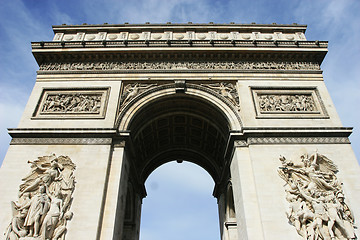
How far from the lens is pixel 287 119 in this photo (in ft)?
43.3

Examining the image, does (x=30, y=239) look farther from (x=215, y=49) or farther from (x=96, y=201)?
(x=215, y=49)

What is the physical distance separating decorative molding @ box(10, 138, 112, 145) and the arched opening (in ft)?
4.47

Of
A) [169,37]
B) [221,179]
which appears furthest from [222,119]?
[169,37]

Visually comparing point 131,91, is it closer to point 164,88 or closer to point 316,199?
point 164,88

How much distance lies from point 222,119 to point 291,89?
3.98m

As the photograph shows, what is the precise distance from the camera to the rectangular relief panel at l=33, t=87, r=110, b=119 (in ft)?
44.1

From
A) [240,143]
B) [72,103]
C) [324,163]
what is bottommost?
[324,163]

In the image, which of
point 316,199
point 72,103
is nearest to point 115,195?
point 72,103

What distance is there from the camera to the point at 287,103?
14.0 m

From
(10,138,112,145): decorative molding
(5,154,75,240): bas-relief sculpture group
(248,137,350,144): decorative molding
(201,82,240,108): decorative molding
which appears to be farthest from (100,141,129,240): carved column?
(248,137,350,144): decorative molding

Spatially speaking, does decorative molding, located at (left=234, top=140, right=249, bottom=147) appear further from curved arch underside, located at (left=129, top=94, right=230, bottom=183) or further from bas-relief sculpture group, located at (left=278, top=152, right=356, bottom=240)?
bas-relief sculpture group, located at (left=278, top=152, right=356, bottom=240)

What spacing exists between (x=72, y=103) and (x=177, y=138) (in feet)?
24.1

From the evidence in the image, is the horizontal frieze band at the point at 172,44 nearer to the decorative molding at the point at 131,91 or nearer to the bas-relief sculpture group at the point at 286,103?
the decorative molding at the point at 131,91

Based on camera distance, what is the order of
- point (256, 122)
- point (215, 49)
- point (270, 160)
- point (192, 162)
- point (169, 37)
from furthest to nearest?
1. point (192, 162)
2. point (169, 37)
3. point (215, 49)
4. point (256, 122)
5. point (270, 160)
